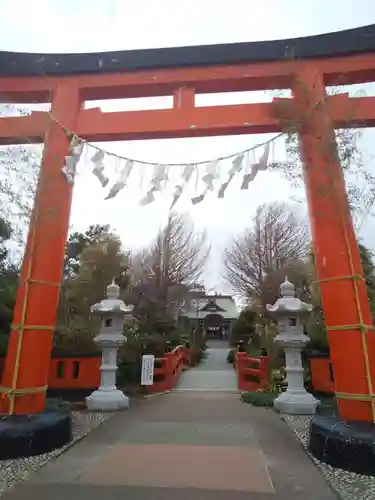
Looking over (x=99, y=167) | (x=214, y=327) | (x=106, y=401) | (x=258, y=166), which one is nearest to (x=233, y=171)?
(x=258, y=166)

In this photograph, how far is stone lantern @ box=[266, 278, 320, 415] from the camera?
7508 millimetres

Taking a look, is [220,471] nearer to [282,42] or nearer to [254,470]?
[254,470]

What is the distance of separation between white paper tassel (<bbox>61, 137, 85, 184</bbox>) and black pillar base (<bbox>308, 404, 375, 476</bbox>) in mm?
4432

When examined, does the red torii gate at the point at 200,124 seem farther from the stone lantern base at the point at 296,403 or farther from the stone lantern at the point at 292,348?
the stone lantern at the point at 292,348

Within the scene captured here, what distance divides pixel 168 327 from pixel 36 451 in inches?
535

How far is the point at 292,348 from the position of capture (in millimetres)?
8078

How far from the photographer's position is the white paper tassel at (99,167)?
5.31 m

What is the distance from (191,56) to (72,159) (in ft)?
7.76

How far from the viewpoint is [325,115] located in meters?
5.14

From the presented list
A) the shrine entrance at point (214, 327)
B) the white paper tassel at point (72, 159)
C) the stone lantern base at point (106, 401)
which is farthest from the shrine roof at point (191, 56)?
the shrine entrance at point (214, 327)

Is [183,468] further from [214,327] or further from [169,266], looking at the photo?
[214,327]

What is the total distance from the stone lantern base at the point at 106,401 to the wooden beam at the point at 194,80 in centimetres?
549

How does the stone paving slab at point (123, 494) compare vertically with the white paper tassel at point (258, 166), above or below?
below

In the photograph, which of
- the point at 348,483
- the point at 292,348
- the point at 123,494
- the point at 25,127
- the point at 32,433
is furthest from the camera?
the point at 292,348
